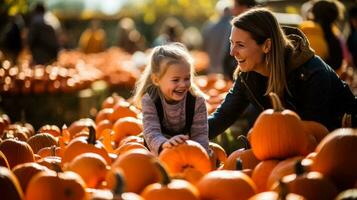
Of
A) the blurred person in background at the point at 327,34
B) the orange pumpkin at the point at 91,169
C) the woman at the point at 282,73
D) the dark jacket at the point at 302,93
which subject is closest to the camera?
the orange pumpkin at the point at 91,169

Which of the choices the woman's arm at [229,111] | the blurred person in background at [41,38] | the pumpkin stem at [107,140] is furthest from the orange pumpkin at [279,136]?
the blurred person in background at [41,38]

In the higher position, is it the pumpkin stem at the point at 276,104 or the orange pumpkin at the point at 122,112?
the pumpkin stem at the point at 276,104

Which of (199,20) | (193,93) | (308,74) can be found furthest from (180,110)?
(199,20)

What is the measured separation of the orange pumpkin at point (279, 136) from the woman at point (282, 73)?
107 cm

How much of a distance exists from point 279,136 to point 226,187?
0.67 m

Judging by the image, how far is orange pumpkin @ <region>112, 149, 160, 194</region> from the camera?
11.3ft

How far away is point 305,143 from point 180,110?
1217 millimetres

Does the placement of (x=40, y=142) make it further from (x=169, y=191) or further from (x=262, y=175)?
(x=169, y=191)

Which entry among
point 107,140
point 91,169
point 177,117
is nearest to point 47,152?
point 107,140

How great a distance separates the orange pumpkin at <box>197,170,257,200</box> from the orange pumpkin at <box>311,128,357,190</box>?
288 millimetres

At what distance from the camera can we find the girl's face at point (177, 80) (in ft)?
15.5

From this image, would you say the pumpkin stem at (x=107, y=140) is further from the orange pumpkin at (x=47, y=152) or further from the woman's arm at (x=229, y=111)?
the woman's arm at (x=229, y=111)

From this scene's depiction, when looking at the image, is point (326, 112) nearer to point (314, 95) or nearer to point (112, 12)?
point (314, 95)

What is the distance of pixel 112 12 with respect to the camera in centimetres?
3747
